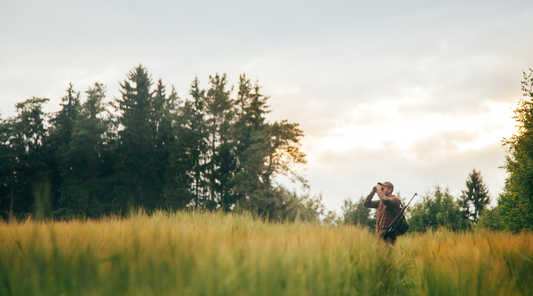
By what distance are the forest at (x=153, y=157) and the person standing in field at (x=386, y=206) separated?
72.6 ft

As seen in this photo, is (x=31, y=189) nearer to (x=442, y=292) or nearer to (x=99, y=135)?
(x=99, y=135)

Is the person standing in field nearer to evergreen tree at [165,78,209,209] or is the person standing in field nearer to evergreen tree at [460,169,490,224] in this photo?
evergreen tree at [165,78,209,209]

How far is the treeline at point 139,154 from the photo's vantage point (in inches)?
1407

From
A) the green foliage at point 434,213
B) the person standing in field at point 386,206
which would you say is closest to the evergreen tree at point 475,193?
the green foliage at point 434,213

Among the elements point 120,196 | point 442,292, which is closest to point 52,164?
point 120,196

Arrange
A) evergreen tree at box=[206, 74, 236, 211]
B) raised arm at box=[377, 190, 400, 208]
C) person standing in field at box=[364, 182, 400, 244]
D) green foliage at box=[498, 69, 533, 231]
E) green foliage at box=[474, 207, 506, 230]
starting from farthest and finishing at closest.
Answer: evergreen tree at box=[206, 74, 236, 211] < green foliage at box=[474, 207, 506, 230] < green foliage at box=[498, 69, 533, 231] < person standing in field at box=[364, 182, 400, 244] < raised arm at box=[377, 190, 400, 208]

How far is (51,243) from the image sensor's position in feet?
Answer: 11.5

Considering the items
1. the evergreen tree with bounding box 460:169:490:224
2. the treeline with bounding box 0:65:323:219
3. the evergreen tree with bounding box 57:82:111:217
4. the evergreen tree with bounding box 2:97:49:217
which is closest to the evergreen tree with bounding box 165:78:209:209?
the treeline with bounding box 0:65:323:219

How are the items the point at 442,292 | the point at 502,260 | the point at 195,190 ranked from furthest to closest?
the point at 195,190 → the point at 502,260 → the point at 442,292

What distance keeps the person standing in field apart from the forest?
22.1m

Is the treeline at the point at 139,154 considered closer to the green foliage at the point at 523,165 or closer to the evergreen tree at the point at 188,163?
the evergreen tree at the point at 188,163

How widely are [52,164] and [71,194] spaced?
250 inches

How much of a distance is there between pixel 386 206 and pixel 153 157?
126ft

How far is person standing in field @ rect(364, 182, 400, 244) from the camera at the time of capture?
838 cm
